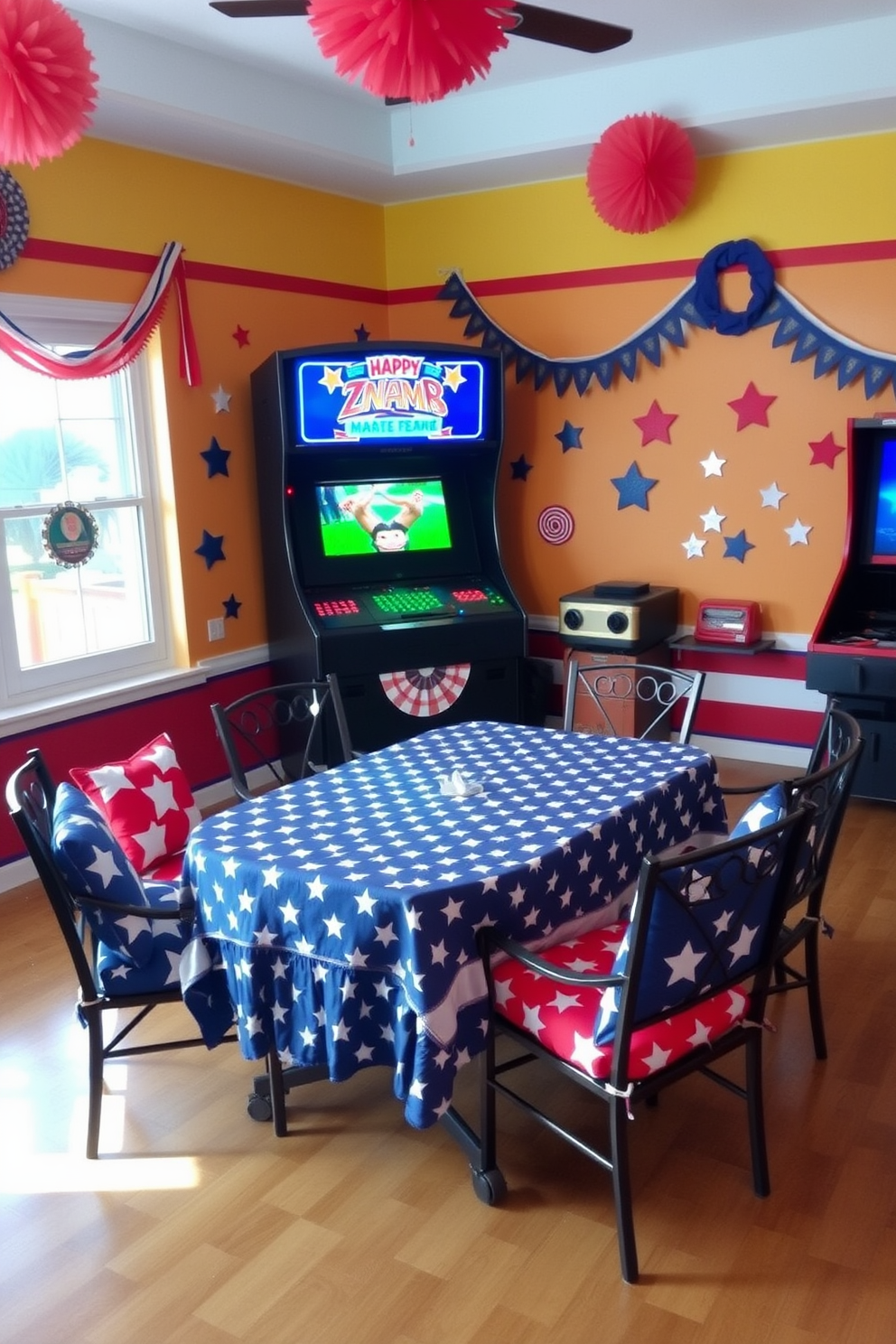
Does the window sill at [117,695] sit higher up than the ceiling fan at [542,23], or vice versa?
the ceiling fan at [542,23]

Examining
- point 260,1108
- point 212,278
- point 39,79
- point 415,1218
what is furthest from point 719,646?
point 39,79

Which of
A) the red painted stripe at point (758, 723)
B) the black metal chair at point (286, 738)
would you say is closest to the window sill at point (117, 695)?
the black metal chair at point (286, 738)

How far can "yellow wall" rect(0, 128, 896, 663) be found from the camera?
422 cm

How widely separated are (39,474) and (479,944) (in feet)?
8.75

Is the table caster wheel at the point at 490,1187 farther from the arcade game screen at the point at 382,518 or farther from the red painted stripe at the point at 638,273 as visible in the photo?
the red painted stripe at the point at 638,273

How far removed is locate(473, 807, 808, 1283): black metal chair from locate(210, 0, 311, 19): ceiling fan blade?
1927 mm

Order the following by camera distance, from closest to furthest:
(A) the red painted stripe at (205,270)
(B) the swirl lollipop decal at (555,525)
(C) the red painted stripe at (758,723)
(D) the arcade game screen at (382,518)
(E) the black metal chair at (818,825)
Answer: (E) the black metal chair at (818,825)
(A) the red painted stripe at (205,270)
(D) the arcade game screen at (382,518)
(C) the red painted stripe at (758,723)
(B) the swirl lollipop decal at (555,525)

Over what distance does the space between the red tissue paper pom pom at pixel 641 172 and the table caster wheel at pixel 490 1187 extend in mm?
3585

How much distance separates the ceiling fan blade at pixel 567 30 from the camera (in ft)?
8.08

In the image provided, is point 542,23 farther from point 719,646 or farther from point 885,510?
point 719,646

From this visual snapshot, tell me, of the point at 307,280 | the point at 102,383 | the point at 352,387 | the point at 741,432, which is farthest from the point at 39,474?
the point at 741,432

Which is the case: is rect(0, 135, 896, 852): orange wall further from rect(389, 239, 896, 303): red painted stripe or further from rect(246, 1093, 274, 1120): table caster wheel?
rect(246, 1093, 274, 1120): table caster wheel

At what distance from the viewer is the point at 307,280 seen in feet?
16.0

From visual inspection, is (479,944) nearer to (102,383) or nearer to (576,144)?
(102,383)
